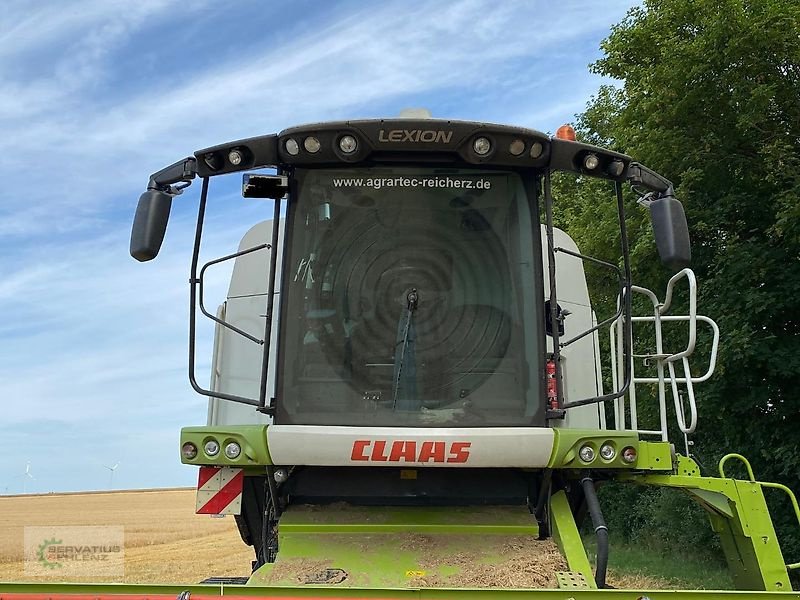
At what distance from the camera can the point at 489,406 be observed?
15.5 feet

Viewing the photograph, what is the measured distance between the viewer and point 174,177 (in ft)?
16.1

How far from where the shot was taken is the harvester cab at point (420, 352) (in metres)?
4.67

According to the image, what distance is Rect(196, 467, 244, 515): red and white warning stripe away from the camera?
5039 mm

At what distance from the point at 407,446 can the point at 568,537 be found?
1.02 meters

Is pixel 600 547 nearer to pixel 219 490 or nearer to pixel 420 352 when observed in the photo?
pixel 420 352

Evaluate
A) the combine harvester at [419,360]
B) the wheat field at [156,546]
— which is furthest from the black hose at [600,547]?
the wheat field at [156,546]

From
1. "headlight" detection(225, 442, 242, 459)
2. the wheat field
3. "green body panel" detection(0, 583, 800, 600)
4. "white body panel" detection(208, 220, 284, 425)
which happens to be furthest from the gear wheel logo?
"green body panel" detection(0, 583, 800, 600)

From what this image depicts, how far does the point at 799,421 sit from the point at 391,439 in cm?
950

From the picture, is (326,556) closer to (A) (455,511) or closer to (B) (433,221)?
(A) (455,511)

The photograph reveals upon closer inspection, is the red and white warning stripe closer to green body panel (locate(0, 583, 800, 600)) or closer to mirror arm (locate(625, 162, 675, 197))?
green body panel (locate(0, 583, 800, 600))

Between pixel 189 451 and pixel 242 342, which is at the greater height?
pixel 242 342

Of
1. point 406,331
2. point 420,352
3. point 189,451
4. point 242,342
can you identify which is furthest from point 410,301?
point 242,342

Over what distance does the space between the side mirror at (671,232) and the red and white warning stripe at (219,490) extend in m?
2.65

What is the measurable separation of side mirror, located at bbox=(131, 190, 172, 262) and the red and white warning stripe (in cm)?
128
